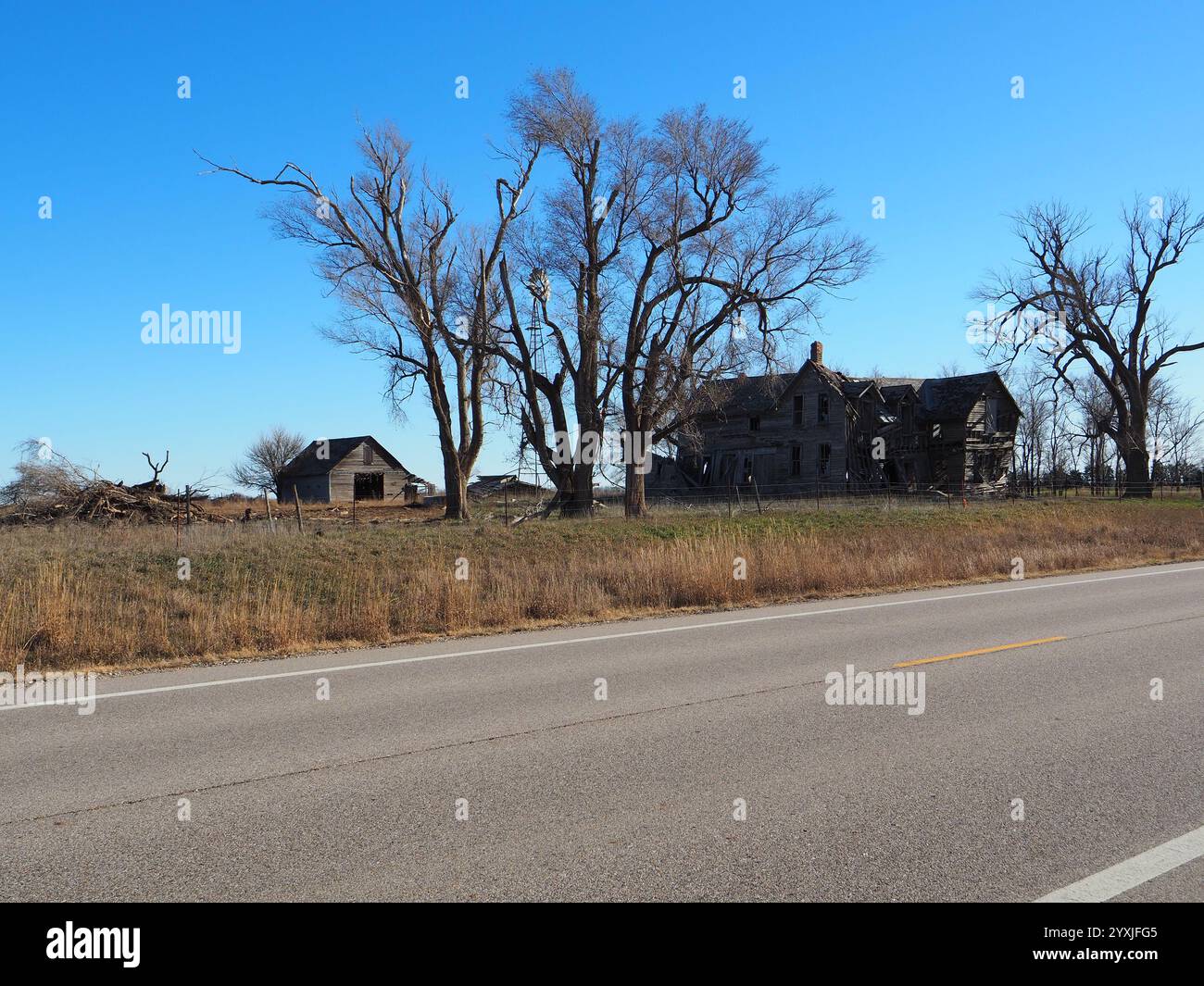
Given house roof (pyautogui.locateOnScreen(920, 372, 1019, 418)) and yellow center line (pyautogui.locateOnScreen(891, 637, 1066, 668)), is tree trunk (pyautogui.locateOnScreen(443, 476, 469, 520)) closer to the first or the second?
yellow center line (pyautogui.locateOnScreen(891, 637, 1066, 668))

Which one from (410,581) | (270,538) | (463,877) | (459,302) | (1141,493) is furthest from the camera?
(1141,493)

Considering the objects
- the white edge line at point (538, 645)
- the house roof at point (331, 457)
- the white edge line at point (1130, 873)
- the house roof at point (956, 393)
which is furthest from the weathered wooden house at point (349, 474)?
the white edge line at point (1130, 873)

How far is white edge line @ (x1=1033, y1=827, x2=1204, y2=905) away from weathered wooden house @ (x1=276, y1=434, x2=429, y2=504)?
5779cm

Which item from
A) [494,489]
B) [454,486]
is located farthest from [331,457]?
[454,486]

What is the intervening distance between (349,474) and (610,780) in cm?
5918

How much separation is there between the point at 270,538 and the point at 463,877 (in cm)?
1801

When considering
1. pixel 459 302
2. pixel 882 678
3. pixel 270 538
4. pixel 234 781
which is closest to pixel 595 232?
pixel 459 302

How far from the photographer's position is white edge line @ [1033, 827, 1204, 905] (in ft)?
13.9

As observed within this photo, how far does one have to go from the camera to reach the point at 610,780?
19.6ft

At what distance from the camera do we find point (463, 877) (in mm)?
4484

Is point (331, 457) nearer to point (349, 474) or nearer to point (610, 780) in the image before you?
point (349, 474)

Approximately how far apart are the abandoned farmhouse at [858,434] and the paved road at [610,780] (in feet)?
133
